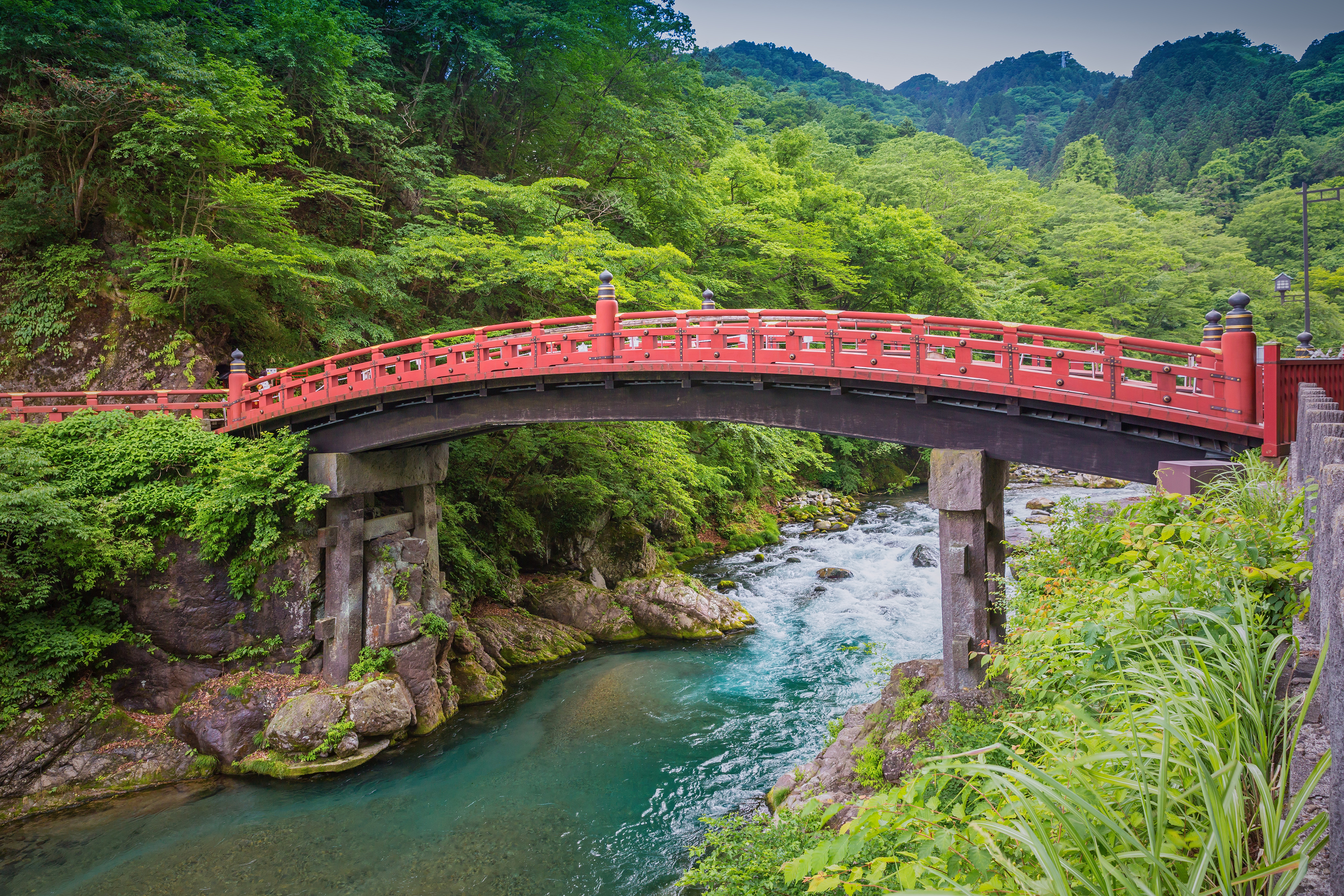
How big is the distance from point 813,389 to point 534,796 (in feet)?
24.1

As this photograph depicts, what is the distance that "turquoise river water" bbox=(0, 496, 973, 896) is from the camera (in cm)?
935

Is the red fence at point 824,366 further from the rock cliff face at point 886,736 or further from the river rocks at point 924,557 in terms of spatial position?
the river rocks at point 924,557

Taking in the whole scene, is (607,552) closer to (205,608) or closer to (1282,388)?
(205,608)

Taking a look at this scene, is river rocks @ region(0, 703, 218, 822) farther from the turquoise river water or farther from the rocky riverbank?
the turquoise river water

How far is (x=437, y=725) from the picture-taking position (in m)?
13.4

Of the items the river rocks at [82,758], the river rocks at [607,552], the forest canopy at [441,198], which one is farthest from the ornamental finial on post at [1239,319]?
the river rocks at [82,758]

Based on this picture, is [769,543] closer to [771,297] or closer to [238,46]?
[771,297]

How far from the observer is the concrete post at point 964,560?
9.66m

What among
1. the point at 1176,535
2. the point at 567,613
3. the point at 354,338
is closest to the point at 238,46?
the point at 354,338

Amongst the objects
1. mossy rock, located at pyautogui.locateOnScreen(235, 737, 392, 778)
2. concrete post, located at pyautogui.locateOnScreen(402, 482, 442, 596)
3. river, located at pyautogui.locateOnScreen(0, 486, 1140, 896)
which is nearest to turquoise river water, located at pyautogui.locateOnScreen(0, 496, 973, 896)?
river, located at pyautogui.locateOnScreen(0, 486, 1140, 896)

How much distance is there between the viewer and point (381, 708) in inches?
496

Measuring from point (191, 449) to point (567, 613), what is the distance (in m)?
8.44

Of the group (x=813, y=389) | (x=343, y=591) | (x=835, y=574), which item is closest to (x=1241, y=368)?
(x=813, y=389)

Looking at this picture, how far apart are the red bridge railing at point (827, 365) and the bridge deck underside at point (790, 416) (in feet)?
0.89
